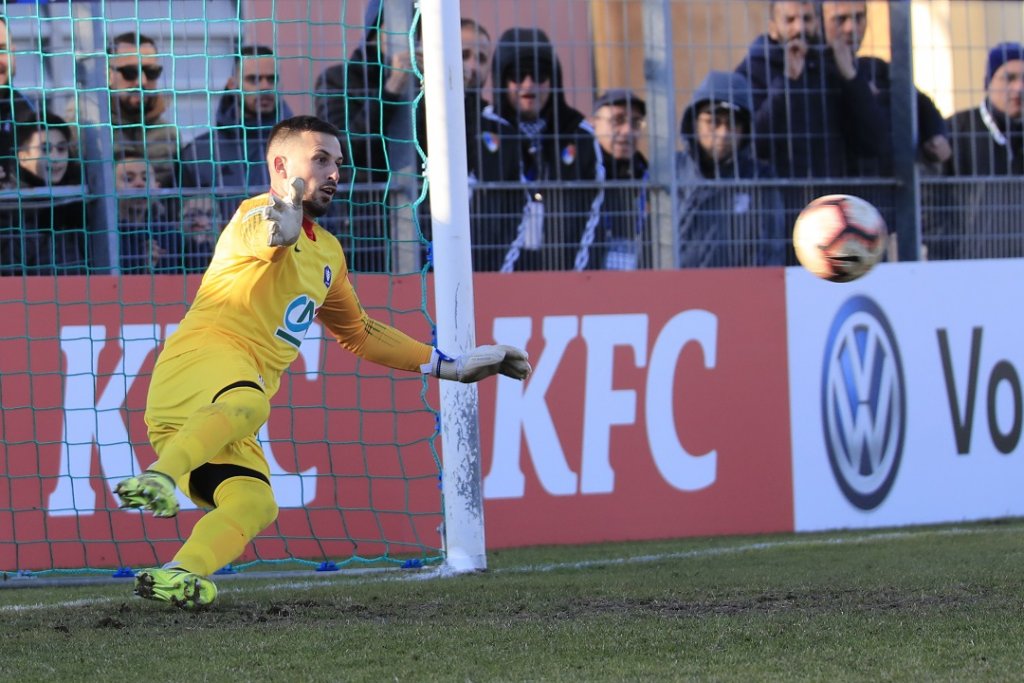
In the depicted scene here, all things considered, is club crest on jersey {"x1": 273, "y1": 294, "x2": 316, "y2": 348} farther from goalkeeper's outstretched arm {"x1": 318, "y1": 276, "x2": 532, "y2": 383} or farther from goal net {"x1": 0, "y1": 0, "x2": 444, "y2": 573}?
goal net {"x1": 0, "y1": 0, "x2": 444, "y2": 573}

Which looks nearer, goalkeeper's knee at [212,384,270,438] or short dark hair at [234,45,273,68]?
goalkeeper's knee at [212,384,270,438]

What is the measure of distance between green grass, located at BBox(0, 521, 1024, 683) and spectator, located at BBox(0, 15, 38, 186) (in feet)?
8.92

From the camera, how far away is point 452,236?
23.8 ft

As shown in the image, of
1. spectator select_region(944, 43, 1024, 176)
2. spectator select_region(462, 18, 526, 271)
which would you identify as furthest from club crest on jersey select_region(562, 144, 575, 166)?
spectator select_region(944, 43, 1024, 176)

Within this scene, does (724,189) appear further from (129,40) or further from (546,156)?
(129,40)

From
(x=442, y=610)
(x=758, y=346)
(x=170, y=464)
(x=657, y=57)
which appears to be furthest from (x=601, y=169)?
(x=170, y=464)

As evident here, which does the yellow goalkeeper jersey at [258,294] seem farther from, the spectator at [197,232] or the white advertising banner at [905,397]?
the white advertising banner at [905,397]

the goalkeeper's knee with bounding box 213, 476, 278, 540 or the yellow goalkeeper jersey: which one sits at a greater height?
the yellow goalkeeper jersey

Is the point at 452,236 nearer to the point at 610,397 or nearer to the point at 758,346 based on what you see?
the point at 610,397

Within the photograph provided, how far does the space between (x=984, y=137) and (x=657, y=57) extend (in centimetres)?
254

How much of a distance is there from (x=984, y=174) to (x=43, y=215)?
254 inches

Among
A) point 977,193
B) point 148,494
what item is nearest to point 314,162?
point 148,494

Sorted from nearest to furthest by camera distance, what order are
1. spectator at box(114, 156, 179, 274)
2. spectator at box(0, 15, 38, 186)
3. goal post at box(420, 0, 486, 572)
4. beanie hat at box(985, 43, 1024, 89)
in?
goal post at box(420, 0, 486, 572)
spectator at box(0, 15, 38, 186)
spectator at box(114, 156, 179, 274)
beanie hat at box(985, 43, 1024, 89)

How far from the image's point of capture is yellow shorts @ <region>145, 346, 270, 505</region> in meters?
5.33
